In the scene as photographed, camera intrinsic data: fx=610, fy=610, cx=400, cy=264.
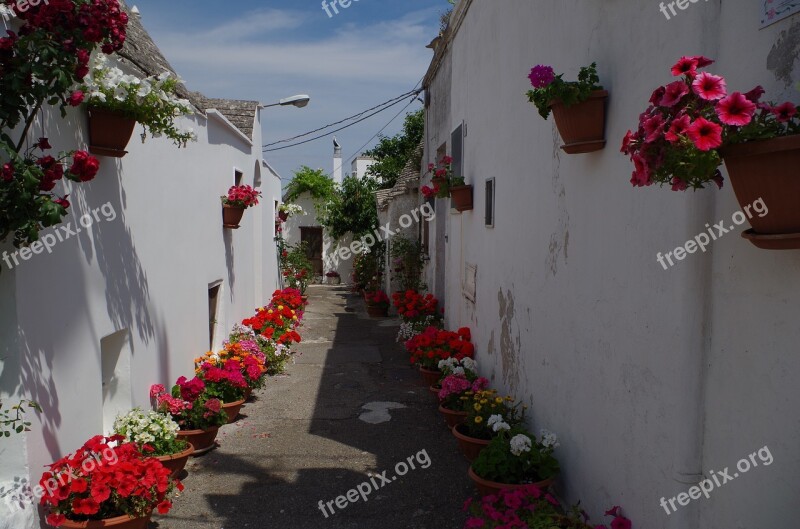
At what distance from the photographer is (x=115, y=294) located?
4.67m

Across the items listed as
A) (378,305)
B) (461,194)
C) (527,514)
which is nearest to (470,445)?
(527,514)

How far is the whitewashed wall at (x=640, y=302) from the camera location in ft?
7.39

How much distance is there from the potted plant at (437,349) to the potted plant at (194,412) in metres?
2.89

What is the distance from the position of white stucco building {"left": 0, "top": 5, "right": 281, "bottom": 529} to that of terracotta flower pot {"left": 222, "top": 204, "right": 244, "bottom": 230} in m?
0.13

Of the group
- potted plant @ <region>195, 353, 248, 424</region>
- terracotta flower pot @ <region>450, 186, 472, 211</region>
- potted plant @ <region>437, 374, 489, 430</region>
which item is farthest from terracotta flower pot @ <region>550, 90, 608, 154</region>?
potted plant @ <region>195, 353, 248, 424</region>

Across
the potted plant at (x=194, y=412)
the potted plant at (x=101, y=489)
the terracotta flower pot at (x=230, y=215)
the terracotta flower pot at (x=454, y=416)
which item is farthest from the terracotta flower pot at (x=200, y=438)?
the terracotta flower pot at (x=230, y=215)

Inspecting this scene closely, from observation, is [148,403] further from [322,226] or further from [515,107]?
[322,226]

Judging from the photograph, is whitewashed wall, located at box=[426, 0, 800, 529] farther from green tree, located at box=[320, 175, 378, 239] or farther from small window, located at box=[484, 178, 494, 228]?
green tree, located at box=[320, 175, 378, 239]

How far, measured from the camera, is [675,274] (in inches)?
109

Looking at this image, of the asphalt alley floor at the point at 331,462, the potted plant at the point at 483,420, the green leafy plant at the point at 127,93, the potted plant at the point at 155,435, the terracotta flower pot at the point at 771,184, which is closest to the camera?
the terracotta flower pot at the point at 771,184

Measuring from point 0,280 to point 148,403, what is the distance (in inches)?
100

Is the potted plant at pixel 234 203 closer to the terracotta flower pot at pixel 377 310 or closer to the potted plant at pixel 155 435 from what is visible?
the potted plant at pixel 155 435

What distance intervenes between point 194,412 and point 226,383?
75cm

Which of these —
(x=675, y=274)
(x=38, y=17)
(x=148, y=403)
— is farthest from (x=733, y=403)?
(x=148, y=403)
